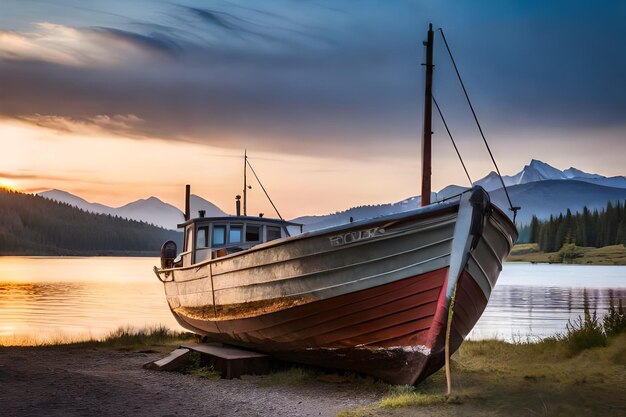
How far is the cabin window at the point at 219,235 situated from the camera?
17.3 m

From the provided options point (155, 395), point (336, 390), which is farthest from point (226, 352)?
point (155, 395)

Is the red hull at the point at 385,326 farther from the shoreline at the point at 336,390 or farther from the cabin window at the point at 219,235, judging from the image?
the cabin window at the point at 219,235

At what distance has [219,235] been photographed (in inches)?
684

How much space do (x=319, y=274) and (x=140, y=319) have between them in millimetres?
30043

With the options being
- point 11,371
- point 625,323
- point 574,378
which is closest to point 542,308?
point 625,323

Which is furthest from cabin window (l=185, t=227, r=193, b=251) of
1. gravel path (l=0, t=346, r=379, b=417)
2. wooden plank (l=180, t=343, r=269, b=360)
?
gravel path (l=0, t=346, r=379, b=417)

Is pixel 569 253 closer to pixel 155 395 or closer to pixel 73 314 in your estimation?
pixel 73 314

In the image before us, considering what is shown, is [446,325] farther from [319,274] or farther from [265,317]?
[265,317]

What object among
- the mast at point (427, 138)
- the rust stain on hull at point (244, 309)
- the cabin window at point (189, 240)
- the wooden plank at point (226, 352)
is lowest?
the wooden plank at point (226, 352)

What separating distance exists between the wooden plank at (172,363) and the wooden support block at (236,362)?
356 millimetres

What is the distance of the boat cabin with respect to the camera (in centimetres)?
1730

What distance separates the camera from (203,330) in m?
17.1

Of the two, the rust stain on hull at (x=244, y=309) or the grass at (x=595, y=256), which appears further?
the grass at (x=595, y=256)

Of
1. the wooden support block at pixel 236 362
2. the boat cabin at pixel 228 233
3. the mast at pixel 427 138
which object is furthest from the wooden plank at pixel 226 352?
the mast at pixel 427 138
